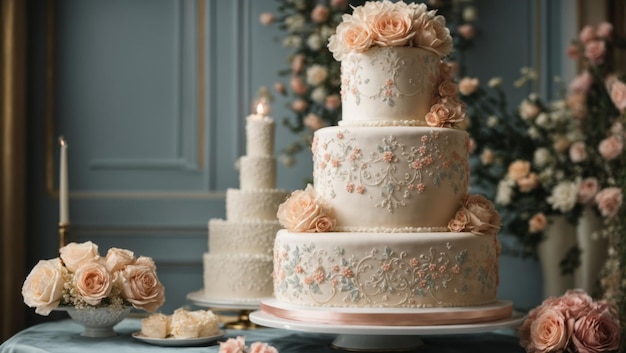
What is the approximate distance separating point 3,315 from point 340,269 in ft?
8.38

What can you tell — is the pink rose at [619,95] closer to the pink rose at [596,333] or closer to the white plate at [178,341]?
the pink rose at [596,333]

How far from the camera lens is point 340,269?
3.21 meters

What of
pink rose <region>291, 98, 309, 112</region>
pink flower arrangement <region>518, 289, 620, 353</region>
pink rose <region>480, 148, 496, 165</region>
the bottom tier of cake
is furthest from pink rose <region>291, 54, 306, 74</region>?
pink flower arrangement <region>518, 289, 620, 353</region>

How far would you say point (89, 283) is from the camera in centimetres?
346

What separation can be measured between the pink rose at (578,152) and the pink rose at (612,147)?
125 millimetres

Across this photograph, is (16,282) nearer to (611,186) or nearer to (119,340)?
(119,340)

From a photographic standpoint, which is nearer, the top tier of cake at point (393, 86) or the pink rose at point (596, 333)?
the pink rose at point (596, 333)

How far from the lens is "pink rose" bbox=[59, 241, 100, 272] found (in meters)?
3.52

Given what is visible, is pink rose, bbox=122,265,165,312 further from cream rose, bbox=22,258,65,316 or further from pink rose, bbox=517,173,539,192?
pink rose, bbox=517,173,539,192

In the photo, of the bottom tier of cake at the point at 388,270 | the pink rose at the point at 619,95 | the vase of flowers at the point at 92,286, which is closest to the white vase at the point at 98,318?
the vase of flowers at the point at 92,286

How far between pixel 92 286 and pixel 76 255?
0.49ft

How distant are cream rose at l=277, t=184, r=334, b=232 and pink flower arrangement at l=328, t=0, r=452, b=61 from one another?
0.55 m

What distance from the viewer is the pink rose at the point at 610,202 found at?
452 cm

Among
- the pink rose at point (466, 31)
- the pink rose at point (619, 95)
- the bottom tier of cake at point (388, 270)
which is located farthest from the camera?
the pink rose at point (466, 31)
